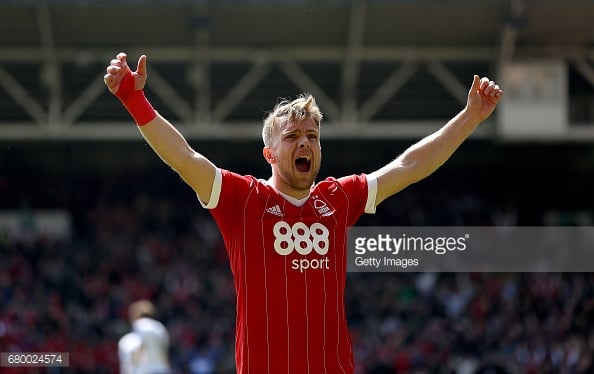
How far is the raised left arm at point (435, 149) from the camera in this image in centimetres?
452

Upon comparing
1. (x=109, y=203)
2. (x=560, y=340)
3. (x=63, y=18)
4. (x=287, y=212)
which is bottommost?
(x=287, y=212)

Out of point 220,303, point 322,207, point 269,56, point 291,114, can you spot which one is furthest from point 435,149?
point 220,303

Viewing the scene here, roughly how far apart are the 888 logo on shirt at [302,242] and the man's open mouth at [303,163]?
0.22 metres

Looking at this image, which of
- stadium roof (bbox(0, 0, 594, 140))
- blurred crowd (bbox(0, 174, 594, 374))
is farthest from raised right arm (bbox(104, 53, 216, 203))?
blurred crowd (bbox(0, 174, 594, 374))

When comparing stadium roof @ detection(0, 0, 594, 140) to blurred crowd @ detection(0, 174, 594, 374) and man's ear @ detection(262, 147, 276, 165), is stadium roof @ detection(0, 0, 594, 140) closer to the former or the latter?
blurred crowd @ detection(0, 174, 594, 374)

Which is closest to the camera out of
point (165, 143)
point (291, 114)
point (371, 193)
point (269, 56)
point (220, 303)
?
point (165, 143)

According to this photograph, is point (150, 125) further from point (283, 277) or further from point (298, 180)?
point (283, 277)

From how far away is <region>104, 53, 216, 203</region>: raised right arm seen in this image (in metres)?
4.11

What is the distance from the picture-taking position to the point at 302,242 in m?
4.21

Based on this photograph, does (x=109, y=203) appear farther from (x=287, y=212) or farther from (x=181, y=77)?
(x=287, y=212)

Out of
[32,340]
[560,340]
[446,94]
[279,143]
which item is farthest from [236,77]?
[279,143]

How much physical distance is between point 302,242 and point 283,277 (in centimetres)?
16

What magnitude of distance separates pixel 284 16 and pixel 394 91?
2794mm

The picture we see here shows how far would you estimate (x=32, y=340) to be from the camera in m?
18.6
